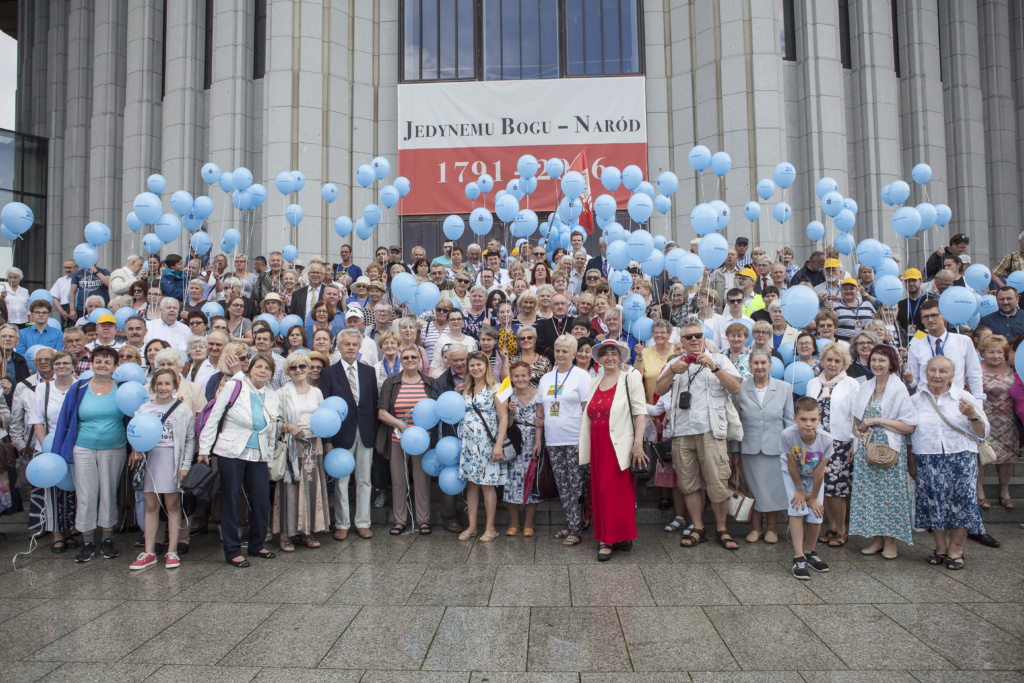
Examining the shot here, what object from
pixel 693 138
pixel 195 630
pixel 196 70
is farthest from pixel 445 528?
pixel 196 70

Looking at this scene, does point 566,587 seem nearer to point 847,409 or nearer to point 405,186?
point 847,409

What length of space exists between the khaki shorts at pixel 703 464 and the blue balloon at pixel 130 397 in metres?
5.02

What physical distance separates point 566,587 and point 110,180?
2105cm

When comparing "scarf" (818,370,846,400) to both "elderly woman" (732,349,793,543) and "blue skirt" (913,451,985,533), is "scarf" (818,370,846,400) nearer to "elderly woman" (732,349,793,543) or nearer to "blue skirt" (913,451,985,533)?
"elderly woman" (732,349,793,543)

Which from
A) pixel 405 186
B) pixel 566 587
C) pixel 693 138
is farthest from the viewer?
pixel 693 138

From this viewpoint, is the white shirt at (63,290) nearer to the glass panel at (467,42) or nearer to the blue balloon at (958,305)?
the glass panel at (467,42)

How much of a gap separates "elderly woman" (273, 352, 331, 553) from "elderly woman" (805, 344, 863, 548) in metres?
4.86

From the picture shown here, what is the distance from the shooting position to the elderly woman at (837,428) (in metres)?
6.62

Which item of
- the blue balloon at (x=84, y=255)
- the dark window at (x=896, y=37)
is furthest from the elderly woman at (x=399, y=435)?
the dark window at (x=896, y=37)

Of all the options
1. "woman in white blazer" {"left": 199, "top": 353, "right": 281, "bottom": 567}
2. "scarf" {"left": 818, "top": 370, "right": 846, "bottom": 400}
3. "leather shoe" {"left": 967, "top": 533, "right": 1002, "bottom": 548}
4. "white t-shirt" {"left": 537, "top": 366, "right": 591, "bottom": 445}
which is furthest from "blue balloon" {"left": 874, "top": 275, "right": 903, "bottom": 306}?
"woman in white blazer" {"left": 199, "top": 353, "right": 281, "bottom": 567}

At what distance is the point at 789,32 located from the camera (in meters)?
17.7

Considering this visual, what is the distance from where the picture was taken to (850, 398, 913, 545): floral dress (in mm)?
6293

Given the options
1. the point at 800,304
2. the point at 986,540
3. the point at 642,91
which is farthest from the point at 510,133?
the point at 986,540

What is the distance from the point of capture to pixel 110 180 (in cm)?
2130
